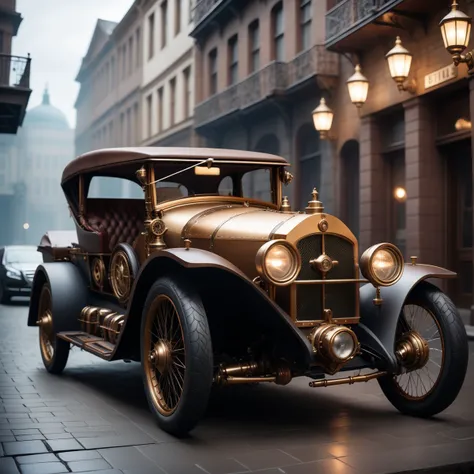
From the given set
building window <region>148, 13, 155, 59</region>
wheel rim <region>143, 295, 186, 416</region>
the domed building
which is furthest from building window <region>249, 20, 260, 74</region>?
the domed building

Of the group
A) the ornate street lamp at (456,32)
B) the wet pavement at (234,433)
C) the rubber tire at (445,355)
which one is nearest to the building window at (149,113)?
the ornate street lamp at (456,32)

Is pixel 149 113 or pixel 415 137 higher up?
pixel 149 113

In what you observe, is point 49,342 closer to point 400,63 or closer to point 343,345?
point 343,345

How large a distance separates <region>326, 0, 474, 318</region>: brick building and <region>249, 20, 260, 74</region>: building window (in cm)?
571

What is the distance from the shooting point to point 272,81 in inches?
769

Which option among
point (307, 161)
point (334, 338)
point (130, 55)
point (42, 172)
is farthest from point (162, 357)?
point (42, 172)

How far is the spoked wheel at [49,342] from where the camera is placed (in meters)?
7.29

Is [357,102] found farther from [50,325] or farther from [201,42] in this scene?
[201,42]

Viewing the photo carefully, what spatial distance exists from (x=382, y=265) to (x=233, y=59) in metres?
19.8

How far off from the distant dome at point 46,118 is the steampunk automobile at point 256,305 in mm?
83673

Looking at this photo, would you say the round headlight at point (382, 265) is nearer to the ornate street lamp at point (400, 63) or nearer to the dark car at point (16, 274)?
the ornate street lamp at point (400, 63)

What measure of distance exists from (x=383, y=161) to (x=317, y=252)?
11561 millimetres

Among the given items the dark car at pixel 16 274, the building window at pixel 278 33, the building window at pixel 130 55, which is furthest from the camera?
the building window at pixel 130 55

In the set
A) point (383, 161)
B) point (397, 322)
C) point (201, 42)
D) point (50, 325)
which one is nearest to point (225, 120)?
point (201, 42)
